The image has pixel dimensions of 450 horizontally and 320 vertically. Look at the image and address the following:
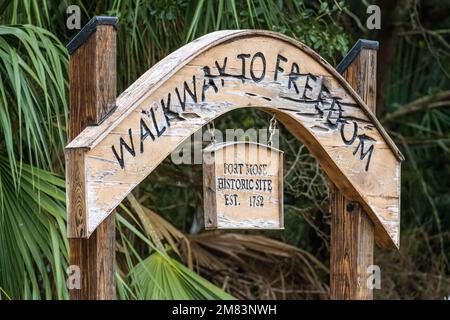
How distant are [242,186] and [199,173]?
3.06 metres

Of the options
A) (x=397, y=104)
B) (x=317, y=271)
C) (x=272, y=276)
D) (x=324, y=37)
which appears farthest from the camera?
(x=397, y=104)

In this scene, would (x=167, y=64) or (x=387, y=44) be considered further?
(x=387, y=44)

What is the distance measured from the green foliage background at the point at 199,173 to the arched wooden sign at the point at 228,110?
76cm

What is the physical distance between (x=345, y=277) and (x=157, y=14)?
1.88 meters

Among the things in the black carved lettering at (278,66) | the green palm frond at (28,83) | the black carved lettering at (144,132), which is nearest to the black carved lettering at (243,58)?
the black carved lettering at (278,66)

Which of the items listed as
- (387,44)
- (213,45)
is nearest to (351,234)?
(213,45)

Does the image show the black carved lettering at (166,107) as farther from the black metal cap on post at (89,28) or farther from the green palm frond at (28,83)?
the green palm frond at (28,83)

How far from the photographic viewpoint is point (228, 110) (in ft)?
10.3

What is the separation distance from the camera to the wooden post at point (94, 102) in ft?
9.33

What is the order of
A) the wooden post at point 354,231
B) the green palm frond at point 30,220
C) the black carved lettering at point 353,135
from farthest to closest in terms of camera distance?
the green palm frond at point 30,220 → the wooden post at point 354,231 → the black carved lettering at point 353,135

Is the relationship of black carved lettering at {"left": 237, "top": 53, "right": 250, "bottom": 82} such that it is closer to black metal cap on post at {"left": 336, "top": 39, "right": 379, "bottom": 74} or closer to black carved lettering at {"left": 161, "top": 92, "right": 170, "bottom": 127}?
black carved lettering at {"left": 161, "top": 92, "right": 170, "bottom": 127}

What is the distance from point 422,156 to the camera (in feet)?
24.6

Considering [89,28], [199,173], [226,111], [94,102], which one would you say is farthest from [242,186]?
[199,173]

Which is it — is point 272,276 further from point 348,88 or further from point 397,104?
point 348,88
